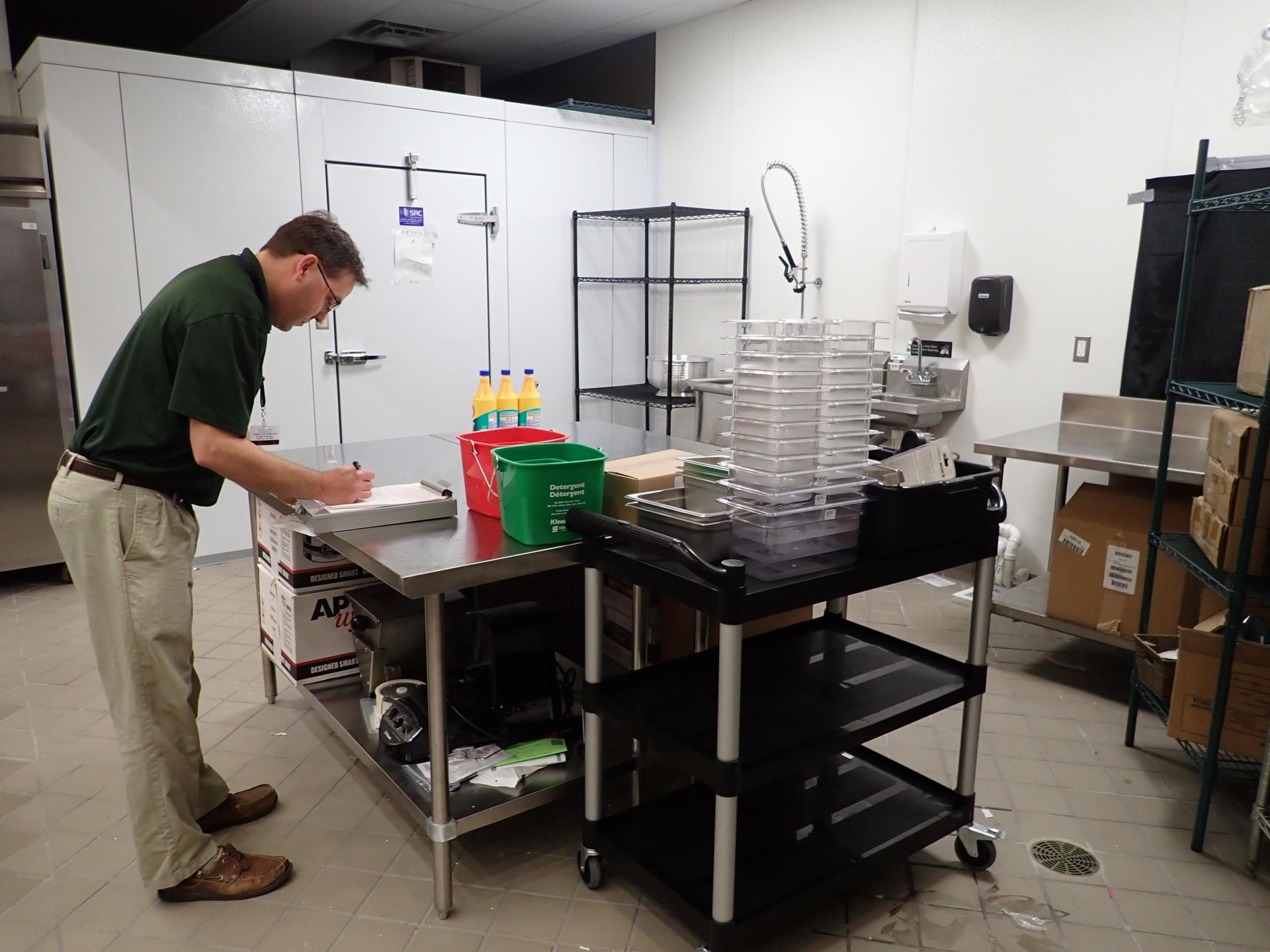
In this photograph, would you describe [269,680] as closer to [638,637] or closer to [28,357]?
[638,637]

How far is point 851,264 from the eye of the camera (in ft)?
14.3

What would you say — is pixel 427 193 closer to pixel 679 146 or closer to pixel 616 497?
pixel 679 146

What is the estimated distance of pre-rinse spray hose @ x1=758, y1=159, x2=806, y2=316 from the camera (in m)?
4.41

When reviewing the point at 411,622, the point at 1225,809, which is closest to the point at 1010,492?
the point at 1225,809

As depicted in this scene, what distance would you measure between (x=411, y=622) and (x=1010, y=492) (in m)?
2.70

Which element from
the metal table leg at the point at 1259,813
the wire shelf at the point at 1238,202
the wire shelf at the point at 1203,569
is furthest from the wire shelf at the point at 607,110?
the metal table leg at the point at 1259,813

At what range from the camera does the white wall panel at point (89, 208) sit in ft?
12.3

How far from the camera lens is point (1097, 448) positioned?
3.08m

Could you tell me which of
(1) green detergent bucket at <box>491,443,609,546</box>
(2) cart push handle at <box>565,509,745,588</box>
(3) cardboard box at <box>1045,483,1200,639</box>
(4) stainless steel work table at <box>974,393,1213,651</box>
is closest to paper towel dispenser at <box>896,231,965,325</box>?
(4) stainless steel work table at <box>974,393,1213,651</box>

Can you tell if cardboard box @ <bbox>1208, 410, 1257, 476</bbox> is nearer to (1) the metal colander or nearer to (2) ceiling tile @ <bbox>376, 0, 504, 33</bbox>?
(1) the metal colander

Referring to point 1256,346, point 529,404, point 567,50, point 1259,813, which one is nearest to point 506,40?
point 567,50

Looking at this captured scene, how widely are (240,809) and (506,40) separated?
4.69 meters

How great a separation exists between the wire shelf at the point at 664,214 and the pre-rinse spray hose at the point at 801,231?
0.92 feet

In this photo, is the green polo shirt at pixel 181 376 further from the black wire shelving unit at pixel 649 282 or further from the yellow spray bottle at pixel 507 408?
the black wire shelving unit at pixel 649 282
